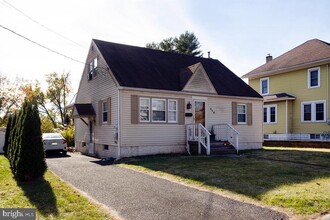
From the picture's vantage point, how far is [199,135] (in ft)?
50.2

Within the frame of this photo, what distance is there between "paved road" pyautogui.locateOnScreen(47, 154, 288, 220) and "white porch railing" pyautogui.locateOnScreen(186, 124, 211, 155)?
231 inches

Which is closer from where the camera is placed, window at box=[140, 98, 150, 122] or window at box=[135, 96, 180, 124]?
window at box=[135, 96, 180, 124]

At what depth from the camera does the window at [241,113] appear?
19000 mm

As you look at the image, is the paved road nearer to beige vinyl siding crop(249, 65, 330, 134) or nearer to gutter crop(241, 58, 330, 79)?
beige vinyl siding crop(249, 65, 330, 134)

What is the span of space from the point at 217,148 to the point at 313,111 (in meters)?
12.5

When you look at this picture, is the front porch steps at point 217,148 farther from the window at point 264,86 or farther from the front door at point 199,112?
the window at point 264,86

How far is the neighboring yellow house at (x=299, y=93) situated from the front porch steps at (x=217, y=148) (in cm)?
1028

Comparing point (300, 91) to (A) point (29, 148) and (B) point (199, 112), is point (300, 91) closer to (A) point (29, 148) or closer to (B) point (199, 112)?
(B) point (199, 112)

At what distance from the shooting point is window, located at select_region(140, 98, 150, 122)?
1523 cm

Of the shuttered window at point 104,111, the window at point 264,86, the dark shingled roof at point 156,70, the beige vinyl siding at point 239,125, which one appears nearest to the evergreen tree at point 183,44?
the window at point 264,86

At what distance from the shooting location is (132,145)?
1473 cm

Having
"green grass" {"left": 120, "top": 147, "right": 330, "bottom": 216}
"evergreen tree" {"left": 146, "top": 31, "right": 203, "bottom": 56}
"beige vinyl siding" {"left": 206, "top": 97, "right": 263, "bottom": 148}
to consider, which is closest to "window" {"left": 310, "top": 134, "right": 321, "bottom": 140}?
"beige vinyl siding" {"left": 206, "top": 97, "right": 263, "bottom": 148}

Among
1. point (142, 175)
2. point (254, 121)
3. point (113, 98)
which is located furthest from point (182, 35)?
point (142, 175)

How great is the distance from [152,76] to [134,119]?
9.91 feet
